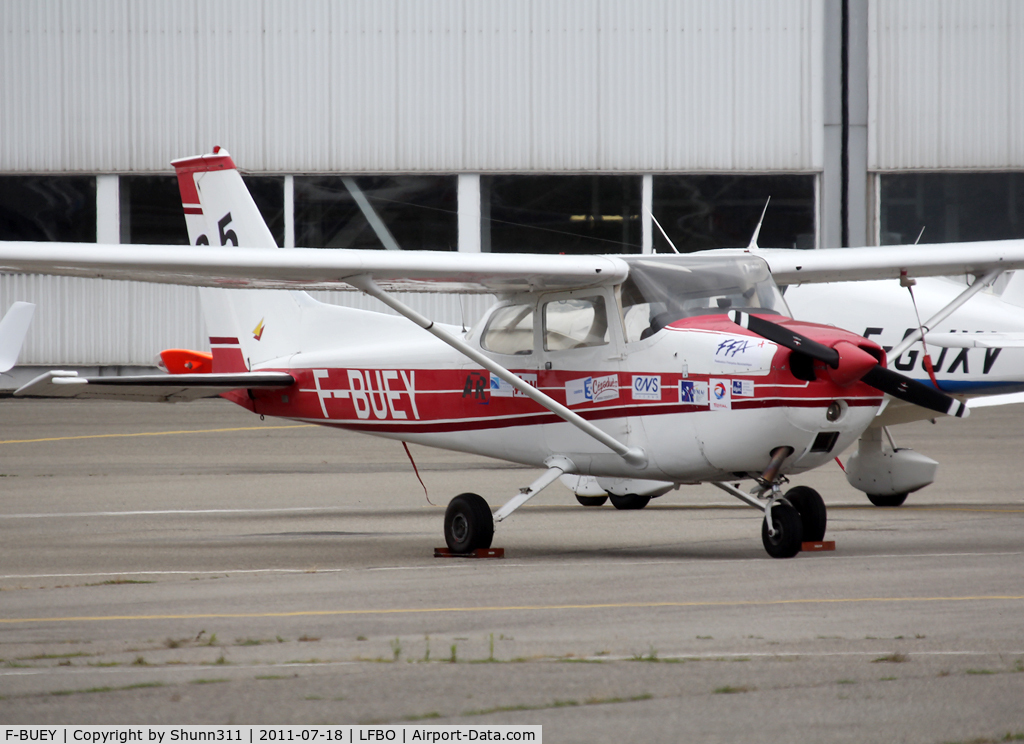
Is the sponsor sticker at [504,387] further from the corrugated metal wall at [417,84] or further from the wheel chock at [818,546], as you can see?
the corrugated metal wall at [417,84]

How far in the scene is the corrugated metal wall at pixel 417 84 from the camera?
1158 inches

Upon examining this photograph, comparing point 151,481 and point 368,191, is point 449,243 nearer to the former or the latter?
point 368,191

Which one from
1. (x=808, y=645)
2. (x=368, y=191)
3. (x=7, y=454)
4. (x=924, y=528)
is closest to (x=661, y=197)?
(x=368, y=191)

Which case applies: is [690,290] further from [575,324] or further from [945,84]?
[945,84]

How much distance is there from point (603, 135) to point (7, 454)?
49.0 feet

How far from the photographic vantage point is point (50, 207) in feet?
101

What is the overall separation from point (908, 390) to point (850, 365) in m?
0.60

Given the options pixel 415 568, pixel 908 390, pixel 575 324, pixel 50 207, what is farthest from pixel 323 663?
pixel 50 207

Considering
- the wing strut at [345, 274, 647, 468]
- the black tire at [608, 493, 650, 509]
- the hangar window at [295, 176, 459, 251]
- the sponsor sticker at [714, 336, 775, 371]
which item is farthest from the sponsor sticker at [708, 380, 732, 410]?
the hangar window at [295, 176, 459, 251]

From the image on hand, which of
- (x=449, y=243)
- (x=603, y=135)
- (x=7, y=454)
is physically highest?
(x=603, y=135)

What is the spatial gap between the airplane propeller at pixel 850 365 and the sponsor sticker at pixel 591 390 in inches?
46.4

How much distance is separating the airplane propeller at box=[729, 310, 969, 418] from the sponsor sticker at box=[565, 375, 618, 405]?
1.18 metres

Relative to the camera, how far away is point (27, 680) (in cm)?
A: 537

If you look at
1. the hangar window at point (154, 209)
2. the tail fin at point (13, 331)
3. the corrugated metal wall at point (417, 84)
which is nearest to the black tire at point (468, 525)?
→ the tail fin at point (13, 331)
